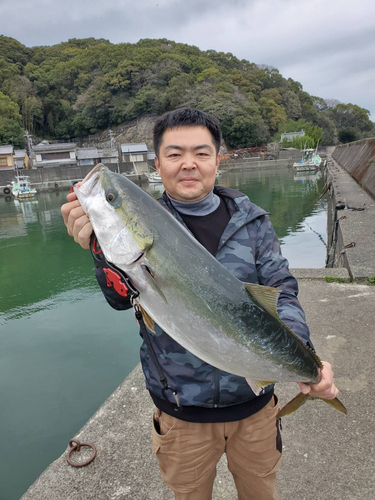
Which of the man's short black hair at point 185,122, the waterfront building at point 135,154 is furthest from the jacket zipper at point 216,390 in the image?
the waterfront building at point 135,154

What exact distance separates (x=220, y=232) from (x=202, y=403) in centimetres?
104

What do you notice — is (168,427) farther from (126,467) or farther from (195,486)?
(126,467)

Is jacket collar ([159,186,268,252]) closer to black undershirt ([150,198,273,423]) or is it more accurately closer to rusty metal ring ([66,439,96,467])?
black undershirt ([150,198,273,423])

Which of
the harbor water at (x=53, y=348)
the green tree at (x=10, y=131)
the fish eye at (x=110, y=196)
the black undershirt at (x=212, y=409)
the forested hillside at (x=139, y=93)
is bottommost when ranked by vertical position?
the harbor water at (x=53, y=348)

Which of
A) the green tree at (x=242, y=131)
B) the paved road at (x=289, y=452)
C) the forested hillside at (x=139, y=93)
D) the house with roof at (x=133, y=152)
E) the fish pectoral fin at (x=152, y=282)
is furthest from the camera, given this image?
the forested hillside at (x=139, y=93)

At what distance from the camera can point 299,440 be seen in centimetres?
279

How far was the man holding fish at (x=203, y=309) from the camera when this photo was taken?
5.33 ft

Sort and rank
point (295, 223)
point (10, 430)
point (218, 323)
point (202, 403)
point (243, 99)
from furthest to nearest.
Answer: point (243, 99), point (295, 223), point (10, 430), point (202, 403), point (218, 323)

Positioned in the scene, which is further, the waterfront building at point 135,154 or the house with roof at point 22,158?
the waterfront building at point 135,154

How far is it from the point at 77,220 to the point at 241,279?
40.1 inches

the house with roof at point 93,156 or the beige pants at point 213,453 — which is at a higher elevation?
the house with roof at point 93,156

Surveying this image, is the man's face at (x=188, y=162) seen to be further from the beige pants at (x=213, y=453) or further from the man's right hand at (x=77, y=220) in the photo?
the beige pants at (x=213, y=453)

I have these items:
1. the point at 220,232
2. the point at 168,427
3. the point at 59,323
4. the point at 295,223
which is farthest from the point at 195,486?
the point at 295,223

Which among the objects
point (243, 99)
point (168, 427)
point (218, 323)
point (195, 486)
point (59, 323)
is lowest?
point (59, 323)
